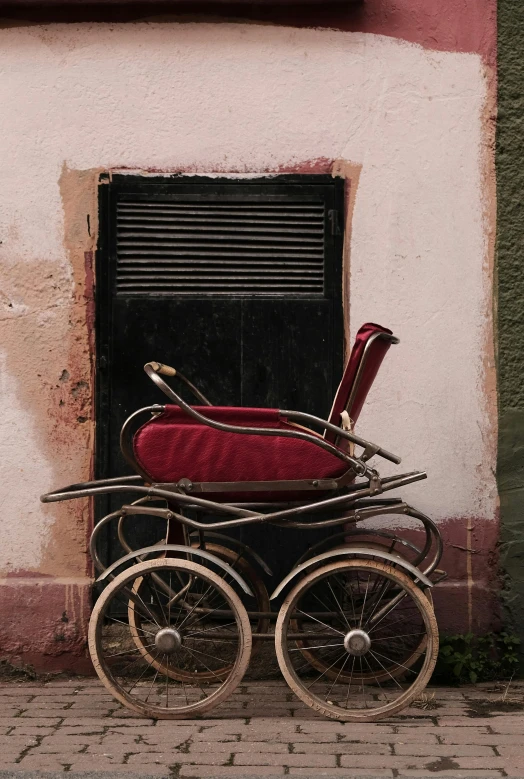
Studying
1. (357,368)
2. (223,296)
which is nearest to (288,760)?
(357,368)

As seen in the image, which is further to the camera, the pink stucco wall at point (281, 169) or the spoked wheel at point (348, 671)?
the pink stucco wall at point (281, 169)

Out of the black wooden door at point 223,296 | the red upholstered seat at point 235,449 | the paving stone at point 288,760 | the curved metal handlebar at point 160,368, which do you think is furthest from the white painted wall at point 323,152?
the paving stone at point 288,760

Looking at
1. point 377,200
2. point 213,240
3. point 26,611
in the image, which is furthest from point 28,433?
point 377,200

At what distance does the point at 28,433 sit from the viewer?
19.8 feet

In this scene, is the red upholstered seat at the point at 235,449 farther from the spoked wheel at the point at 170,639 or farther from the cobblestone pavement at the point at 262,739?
the cobblestone pavement at the point at 262,739

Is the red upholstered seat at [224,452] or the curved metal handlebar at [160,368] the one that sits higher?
the curved metal handlebar at [160,368]

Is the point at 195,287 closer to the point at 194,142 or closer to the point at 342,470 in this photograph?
the point at 194,142

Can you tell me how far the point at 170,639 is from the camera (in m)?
5.06

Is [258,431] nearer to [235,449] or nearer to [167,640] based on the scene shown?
[235,449]

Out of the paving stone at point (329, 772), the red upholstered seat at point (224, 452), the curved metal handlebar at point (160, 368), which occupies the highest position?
the curved metal handlebar at point (160, 368)

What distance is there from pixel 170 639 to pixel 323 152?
2.71 metres

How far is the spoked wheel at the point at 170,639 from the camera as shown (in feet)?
16.4

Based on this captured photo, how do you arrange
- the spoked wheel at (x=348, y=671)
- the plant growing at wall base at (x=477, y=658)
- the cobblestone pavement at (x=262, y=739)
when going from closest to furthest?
the cobblestone pavement at (x=262, y=739), the spoked wheel at (x=348, y=671), the plant growing at wall base at (x=477, y=658)

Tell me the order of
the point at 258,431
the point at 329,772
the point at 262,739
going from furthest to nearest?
the point at 258,431 < the point at 262,739 < the point at 329,772
